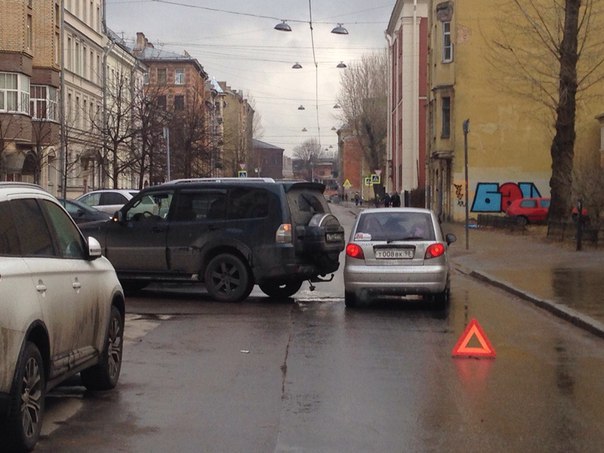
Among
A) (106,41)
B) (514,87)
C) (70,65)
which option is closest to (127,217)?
(514,87)

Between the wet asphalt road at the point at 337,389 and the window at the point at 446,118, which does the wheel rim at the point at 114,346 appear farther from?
the window at the point at 446,118

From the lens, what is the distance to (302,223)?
1677 centimetres

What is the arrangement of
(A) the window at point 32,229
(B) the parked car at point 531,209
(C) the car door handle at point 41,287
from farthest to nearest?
1. (B) the parked car at point 531,209
2. (A) the window at point 32,229
3. (C) the car door handle at point 41,287

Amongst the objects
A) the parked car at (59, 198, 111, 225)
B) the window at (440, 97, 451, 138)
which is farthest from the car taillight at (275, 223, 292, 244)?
the window at (440, 97, 451, 138)

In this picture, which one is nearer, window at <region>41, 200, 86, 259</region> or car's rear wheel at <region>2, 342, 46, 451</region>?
car's rear wheel at <region>2, 342, 46, 451</region>

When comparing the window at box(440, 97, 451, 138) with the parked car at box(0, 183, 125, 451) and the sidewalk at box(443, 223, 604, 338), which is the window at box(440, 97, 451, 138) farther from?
the parked car at box(0, 183, 125, 451)

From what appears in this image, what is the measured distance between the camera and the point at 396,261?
1587cm

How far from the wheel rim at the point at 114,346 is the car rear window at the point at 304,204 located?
24.3 ft

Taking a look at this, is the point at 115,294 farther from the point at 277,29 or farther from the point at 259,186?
the point at 277,29

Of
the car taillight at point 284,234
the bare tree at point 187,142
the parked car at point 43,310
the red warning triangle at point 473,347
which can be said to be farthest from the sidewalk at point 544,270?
the bare tree at point 187,142

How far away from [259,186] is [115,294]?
760 cm

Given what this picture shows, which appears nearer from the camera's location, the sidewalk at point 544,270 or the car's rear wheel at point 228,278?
the sidewalk at point 544,270

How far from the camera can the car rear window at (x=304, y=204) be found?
1672 centimetres

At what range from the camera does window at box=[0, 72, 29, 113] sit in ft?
140
